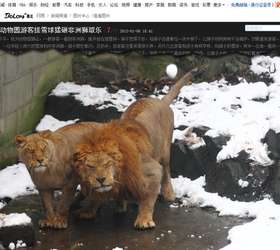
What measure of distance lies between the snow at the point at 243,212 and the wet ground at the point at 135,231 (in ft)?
0.11

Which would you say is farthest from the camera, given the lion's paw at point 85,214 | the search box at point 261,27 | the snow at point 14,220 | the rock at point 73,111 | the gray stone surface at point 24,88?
the rock at point 73,111

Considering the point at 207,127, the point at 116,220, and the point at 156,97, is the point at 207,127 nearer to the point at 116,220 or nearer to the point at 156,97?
the point at 156,97

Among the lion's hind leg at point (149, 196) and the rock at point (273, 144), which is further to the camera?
the rock at point (273, 144)

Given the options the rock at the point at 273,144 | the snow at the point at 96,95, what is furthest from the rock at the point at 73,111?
the rock at the point at 273,144

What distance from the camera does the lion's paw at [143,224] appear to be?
3035 millimetres

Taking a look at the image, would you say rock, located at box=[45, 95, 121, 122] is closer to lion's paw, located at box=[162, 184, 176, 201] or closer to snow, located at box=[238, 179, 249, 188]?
lion's paw, located at box=[162, 184, 176, 201]

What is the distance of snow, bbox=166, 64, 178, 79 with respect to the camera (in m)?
3.23

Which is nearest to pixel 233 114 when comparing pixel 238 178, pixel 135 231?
pixel 238 178

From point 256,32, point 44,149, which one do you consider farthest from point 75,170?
point 256,32

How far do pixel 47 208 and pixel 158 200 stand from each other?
394 mm

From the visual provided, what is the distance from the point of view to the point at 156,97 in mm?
3350

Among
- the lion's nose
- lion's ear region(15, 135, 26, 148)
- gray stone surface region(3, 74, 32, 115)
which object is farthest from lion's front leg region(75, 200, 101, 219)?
gray stone surface region(3, 74, 32, 115)

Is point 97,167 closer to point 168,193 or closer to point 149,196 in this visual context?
point 149,196

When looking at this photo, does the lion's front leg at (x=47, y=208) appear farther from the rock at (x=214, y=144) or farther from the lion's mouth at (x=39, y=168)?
the rock at (x=214, y=144)
